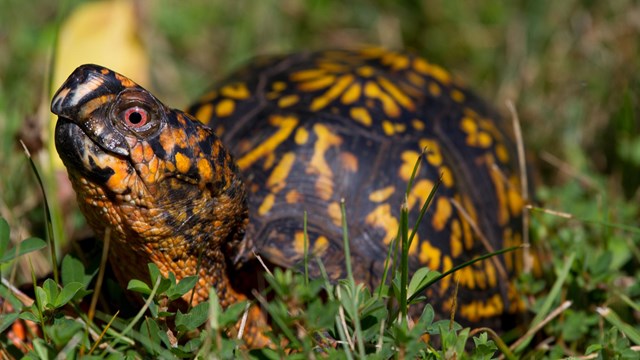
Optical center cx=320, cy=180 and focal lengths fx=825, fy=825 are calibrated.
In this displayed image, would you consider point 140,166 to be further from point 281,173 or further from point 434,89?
point 434,89

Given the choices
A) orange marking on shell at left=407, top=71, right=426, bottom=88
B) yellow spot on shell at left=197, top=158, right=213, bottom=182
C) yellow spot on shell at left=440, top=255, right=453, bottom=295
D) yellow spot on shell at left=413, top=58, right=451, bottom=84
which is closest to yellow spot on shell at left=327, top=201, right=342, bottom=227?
yellow spot on shell at left=440, top=255, right=453, bottom=295

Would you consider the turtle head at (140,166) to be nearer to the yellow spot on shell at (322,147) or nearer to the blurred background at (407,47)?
the yellow spot on shell at (322,147)

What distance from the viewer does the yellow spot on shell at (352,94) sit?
2.56m

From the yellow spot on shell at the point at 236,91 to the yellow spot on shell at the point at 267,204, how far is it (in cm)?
50

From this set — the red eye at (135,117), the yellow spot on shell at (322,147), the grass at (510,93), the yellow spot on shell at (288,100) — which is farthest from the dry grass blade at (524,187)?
the red eye at (135,117)

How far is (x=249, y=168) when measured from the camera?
2402mm

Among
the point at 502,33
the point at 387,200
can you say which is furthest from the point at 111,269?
the point at 502,33

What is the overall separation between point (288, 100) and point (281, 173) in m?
0.33

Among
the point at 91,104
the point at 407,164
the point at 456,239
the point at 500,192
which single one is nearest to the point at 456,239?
the point at 456,239

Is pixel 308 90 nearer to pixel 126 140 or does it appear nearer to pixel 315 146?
pixel 315 146

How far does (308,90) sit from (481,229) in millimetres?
705

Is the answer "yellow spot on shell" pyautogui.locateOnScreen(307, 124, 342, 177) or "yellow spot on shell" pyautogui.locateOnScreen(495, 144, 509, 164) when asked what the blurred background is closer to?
"yellow spot on shell" pyautogui.locateOnScreen(495, 144, 509, 164)

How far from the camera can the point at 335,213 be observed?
2.29m

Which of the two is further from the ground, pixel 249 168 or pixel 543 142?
pixel 249 168
